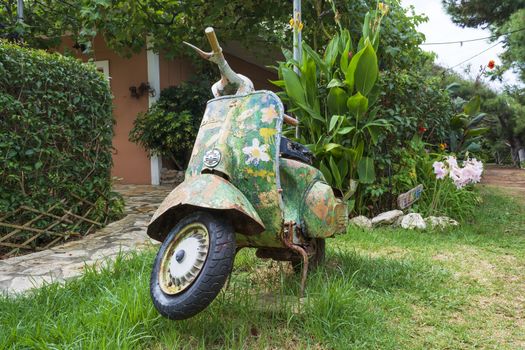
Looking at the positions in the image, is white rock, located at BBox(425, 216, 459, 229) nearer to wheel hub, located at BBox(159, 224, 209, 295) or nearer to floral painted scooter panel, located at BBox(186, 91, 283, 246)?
floral painted scooter panel, located at BBox(186, 91, 283, 246)

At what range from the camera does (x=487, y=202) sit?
6.23 m

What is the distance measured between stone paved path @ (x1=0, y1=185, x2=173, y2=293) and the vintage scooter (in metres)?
1.30

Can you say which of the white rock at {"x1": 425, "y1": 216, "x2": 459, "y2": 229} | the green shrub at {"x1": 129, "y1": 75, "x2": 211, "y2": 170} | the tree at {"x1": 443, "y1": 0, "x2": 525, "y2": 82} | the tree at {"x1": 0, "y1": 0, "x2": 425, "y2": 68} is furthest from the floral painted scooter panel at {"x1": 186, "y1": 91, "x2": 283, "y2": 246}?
the tree at {"x1": 443, "y1": 0, "x2": 525, "y2": 82}

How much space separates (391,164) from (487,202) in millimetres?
1935

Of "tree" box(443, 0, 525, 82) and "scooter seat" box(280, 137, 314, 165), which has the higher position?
"tree" box(443, 0, 525, 82)

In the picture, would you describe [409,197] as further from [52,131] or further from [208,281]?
[52,131]

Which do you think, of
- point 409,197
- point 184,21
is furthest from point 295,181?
point 184,21

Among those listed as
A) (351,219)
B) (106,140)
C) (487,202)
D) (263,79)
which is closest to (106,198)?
(106,140)

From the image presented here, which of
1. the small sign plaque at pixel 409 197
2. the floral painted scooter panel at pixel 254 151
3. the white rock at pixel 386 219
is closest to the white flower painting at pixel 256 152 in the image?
the floral painted scooter panel at pixel 254 151

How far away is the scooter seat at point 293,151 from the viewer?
258 centimetres

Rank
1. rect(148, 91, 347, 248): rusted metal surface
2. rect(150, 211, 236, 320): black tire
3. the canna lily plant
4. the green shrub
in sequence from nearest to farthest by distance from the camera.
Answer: rect(150, 211, 236, 320): black tire, rect(148, 91, 347, 248): rusted metal surface, the canna lily plant, the green shrub

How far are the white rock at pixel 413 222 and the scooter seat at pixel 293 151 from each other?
2.30 metres

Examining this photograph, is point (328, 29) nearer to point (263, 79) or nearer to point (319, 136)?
point (319, 136)

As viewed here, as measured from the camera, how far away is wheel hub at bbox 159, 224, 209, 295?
6.00ft
